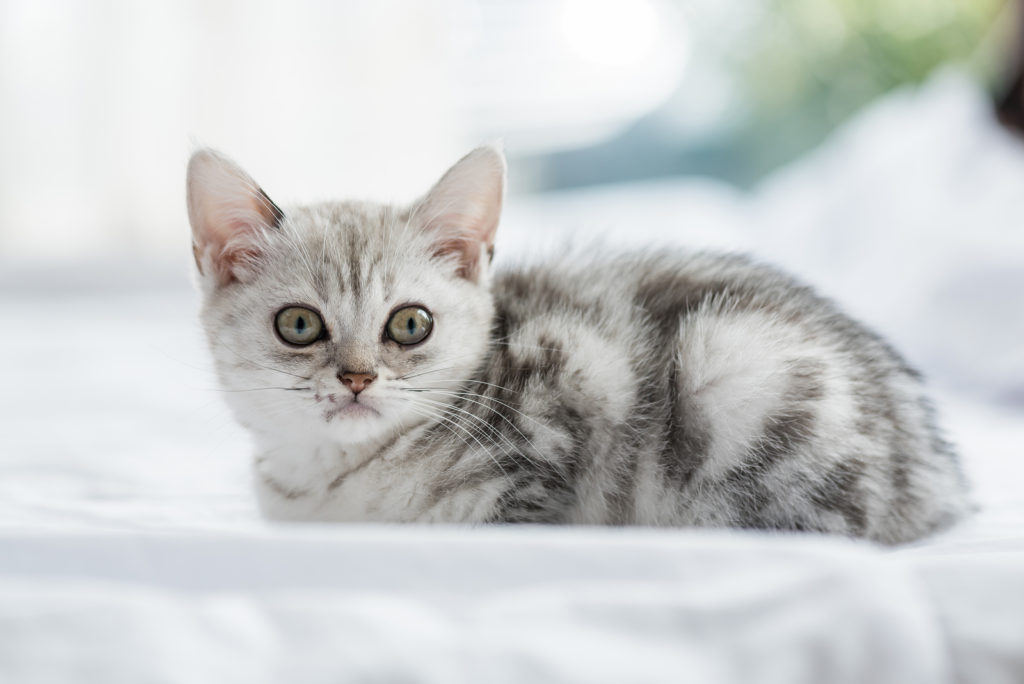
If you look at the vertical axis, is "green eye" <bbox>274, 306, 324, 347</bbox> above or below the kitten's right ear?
below

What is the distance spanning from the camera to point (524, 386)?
111 centimetres

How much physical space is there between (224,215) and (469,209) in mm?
333

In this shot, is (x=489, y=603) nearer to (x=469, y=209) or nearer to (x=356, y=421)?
(x=356, y=421)

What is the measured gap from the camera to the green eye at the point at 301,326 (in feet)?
3.60

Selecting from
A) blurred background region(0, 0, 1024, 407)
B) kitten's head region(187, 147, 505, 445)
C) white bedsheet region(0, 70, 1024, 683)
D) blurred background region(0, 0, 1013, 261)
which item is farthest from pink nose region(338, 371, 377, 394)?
blurred background region(0, 0, 1013, 261)

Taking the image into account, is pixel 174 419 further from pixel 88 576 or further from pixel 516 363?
pixel 88 576

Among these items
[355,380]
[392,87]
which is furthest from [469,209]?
[392,87]

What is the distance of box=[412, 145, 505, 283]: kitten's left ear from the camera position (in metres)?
1.18

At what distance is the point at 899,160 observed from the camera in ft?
7.97

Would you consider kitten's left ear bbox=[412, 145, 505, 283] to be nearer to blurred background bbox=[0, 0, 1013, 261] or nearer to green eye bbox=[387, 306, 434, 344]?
green eye bbox=[387, 306, 434, 344]

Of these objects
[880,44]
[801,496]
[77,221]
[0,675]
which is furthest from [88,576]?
[880,44]

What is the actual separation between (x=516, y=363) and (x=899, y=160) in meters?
1.75

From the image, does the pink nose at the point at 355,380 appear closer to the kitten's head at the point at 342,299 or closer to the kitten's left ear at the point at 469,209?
the kitten's head at the point at 342,299

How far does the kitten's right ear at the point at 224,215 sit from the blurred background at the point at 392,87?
2.83m
